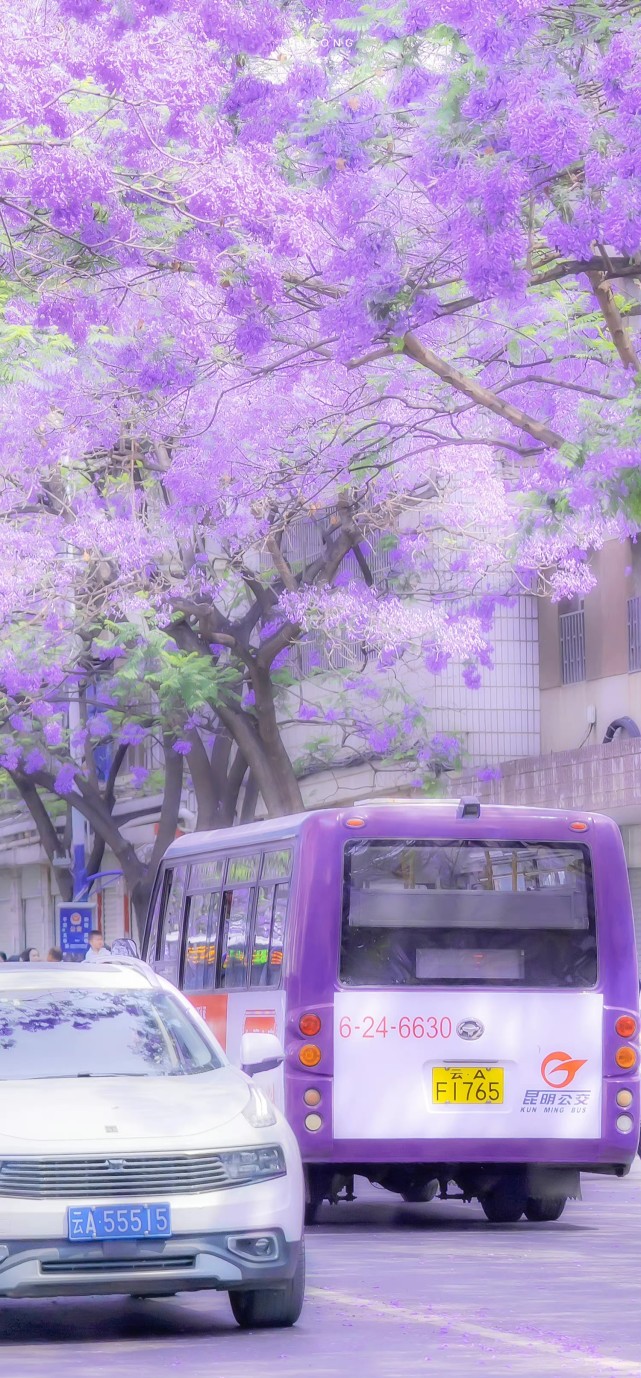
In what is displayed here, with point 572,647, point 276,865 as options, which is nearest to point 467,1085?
point 276,865

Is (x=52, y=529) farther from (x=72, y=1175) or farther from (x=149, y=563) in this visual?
(x=72, y=1175)

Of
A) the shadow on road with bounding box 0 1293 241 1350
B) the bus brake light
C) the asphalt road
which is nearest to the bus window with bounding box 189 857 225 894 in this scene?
the bus brake light

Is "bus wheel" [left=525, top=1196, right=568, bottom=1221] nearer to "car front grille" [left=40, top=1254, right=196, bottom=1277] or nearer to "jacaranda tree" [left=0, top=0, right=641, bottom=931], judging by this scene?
"jacaranda tree" [left=0, top=0, right=641, bottom=931]

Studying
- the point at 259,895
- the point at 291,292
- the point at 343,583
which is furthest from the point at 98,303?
the point at 343,583

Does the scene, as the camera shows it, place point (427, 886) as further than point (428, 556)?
No

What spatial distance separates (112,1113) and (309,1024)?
5.05 meters

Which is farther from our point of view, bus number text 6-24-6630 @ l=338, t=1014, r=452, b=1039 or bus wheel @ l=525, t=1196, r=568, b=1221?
bus wheel @ l=525, t=1196, r=568, b=1221

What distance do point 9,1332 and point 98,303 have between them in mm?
9498

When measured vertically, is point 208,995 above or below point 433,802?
below

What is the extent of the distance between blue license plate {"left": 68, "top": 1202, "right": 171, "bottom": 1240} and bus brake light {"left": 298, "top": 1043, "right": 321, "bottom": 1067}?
5073 millimetres

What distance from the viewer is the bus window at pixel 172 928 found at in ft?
58.4

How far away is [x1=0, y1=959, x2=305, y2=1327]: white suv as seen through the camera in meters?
8.76

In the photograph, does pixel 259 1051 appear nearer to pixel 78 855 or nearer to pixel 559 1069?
pixel 559 1069

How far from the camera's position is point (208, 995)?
55.1ft
